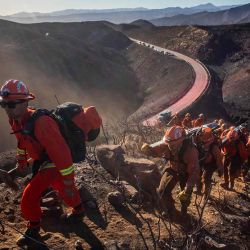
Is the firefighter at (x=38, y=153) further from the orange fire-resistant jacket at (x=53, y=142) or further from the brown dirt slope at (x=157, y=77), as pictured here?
the brown dirt slope at (x=157, y=77)

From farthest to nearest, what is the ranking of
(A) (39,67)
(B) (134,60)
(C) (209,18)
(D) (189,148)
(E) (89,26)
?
(C) (209,18)
(E) (89,26)
(B) (134,60)
(A) (39,67)
(D) (189,148)

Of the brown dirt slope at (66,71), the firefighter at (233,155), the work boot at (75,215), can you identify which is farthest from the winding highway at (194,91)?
the work boot at (75,215)

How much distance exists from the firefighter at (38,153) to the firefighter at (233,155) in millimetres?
5604

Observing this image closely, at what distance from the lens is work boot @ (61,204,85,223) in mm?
5309

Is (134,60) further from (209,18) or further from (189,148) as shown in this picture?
(209,18)

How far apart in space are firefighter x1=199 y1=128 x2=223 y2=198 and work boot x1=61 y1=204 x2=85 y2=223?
340cm

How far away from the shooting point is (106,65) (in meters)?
43.2

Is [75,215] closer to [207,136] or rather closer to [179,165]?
[179,165]

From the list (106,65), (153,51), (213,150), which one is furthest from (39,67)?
(213,150)

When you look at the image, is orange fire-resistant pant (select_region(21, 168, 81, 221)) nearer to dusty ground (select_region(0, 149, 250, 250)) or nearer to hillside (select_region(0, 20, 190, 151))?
dusty ground (select_region(0, 149, 250, 250))

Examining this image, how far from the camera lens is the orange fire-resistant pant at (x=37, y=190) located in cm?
470

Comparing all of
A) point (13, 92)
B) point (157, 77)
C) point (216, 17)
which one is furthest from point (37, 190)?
point (216, 17)

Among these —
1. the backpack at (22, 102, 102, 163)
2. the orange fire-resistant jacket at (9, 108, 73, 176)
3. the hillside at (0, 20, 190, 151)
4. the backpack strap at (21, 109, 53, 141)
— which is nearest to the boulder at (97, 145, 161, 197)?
the backpack at (22, 102, 102, 163)

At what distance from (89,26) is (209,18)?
100 meters
